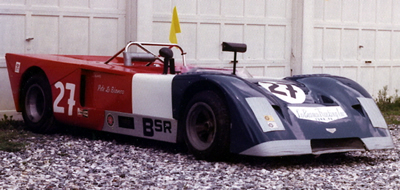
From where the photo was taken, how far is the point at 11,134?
7102 mm

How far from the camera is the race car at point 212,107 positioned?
17.6 feet

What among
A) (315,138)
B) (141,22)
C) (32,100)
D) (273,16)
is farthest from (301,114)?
(273,16)

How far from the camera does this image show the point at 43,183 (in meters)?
4.55

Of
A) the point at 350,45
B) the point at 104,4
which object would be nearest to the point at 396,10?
the point at 350,45

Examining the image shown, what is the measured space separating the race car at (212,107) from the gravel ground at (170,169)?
179mm

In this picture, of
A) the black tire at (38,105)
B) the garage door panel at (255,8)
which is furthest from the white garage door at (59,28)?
the garage door panel at (255,8)

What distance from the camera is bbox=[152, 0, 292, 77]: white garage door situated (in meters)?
10.2

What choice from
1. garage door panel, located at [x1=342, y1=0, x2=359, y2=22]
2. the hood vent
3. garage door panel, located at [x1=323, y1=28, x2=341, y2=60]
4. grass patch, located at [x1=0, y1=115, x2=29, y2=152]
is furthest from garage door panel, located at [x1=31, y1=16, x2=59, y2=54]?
garage door panel, located at [x1=342, y1=0, x2=359, y2=22]

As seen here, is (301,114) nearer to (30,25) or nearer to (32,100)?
(32,100)

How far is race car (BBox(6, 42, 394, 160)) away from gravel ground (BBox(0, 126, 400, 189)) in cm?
18

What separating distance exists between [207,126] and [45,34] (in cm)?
412

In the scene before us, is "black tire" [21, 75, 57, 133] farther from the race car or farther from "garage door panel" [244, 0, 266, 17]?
"garage door panel" [244, 0, 266, 17]

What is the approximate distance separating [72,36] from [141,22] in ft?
3.40

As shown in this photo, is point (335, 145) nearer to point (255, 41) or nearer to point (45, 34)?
point (45, 34)
